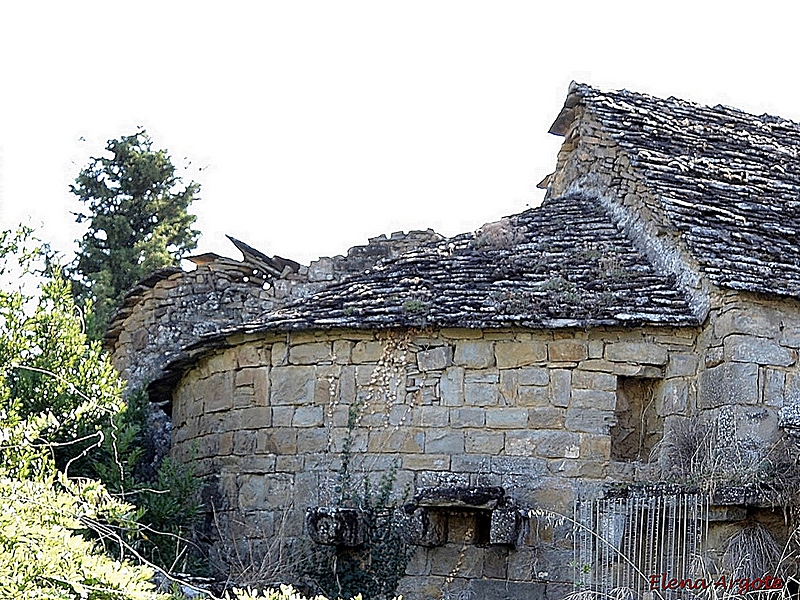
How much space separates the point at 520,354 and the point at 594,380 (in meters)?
0.67

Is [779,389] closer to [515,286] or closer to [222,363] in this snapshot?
[515,286]

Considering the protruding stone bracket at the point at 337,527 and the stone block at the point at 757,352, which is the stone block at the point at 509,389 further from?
the stone block at the point at 757,352

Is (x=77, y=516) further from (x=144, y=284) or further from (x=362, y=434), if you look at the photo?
(x=144, y=284)

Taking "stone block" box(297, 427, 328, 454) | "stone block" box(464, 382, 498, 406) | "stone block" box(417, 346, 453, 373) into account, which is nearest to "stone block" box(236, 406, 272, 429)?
"stone block" box(297, 427, 328, 454)

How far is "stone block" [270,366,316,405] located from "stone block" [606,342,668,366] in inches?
107

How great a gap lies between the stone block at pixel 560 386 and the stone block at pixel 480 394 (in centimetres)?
49

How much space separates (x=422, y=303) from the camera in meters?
10.6

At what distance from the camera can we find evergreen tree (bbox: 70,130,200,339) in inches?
798

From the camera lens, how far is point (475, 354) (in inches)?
408

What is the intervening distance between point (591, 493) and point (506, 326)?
5.17 feet

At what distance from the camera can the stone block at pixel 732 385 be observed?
988cm

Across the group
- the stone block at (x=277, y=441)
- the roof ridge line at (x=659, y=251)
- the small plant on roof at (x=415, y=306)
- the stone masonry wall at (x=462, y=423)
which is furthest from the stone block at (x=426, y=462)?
the roof ridge line at (x=659, y=251)

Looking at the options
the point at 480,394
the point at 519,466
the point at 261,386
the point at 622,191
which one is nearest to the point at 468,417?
the point at 480,394

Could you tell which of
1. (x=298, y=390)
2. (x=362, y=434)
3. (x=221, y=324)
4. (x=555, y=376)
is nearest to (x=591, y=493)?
(x=555, y=376)
